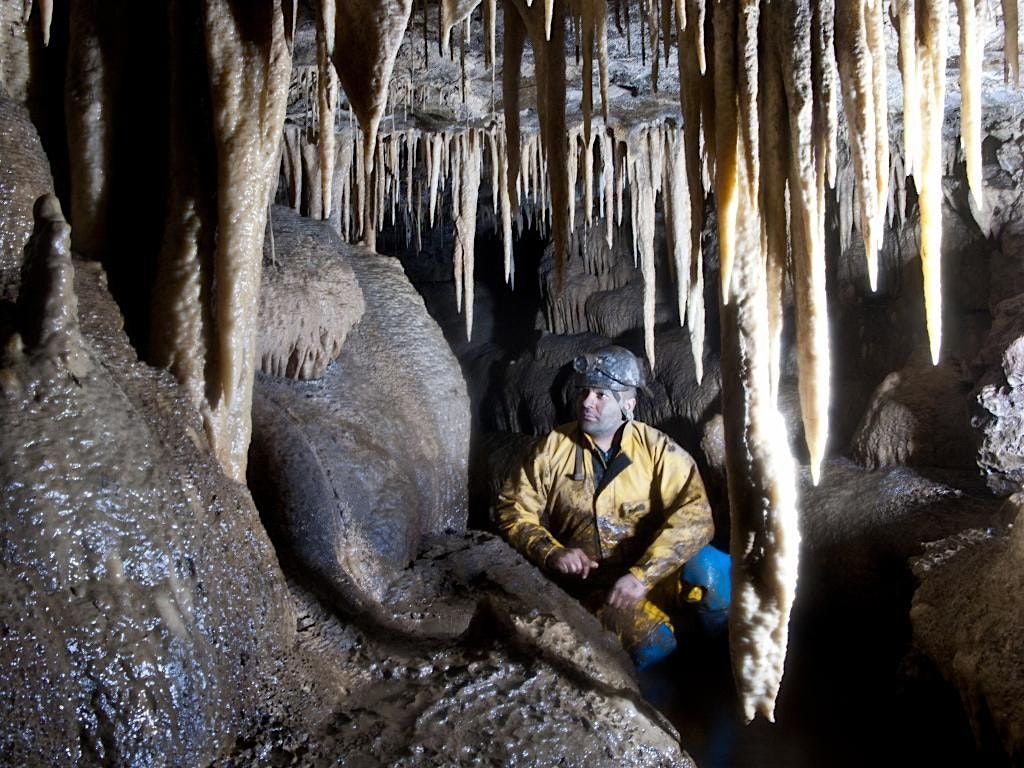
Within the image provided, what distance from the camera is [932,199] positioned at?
1968 millimetres

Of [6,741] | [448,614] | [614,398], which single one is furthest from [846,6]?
[614,398]

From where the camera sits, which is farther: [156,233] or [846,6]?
[156,233]

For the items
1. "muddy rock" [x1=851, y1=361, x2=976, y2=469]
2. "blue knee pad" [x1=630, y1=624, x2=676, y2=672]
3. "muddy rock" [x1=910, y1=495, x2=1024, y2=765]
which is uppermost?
"muddy rock" [x1=851, y1=361, x2=976, y2=469]

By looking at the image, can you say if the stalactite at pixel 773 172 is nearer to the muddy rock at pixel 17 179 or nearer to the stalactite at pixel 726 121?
the stalactite at pixel 726 121

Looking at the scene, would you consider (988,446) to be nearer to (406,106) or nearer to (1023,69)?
(1023,69)

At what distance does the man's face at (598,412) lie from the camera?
4.52 m

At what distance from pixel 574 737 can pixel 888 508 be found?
12.1ft

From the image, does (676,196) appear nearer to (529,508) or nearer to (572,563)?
(529,508)

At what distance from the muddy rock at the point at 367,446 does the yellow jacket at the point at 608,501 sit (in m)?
0.55

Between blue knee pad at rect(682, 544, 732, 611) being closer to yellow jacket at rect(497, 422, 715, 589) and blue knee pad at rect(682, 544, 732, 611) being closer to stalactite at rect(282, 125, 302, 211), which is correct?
yellow jacket at rect(497, 422, 715, 589)

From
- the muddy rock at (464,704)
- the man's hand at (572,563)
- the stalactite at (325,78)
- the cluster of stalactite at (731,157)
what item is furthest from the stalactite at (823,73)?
the man's hand at (572,563)

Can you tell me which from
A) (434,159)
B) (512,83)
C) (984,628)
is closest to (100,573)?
(512,83)

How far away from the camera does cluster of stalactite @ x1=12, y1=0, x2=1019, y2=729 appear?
1897 millimetres

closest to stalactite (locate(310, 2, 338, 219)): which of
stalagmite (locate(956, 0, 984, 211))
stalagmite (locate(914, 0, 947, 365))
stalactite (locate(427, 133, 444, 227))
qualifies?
stalagmite (locate(914, 0, 947, 365))
